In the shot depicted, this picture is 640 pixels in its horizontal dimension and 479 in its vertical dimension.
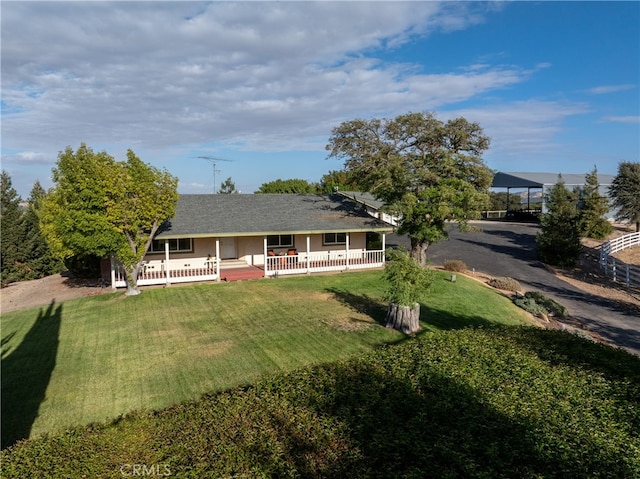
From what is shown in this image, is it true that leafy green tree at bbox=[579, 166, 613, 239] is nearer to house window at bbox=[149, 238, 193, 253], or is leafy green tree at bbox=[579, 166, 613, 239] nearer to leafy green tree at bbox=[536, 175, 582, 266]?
leafy green tree at bbox=[536, 175, 582, 266]

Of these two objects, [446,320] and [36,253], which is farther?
[36,253]

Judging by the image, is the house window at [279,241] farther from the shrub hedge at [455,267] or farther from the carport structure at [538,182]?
the carport structure at [538,182]

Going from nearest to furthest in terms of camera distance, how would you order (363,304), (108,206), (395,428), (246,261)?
1. (395,428)
2. (363,304)
3. (108,206)
4. (246,261)

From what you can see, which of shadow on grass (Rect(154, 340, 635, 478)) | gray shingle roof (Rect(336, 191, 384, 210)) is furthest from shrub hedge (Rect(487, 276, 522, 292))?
shadow on grass (Rect(154, 340, 635, 478))

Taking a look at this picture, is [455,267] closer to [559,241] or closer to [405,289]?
[559,241]

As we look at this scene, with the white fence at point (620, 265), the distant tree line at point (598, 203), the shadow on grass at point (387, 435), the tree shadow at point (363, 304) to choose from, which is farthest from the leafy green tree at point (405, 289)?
the distant tree line at point (598, 203)

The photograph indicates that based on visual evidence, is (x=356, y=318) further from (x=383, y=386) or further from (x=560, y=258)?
(x=560, y=258)

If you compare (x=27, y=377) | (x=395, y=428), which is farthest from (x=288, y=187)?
(x=395, y=428)
